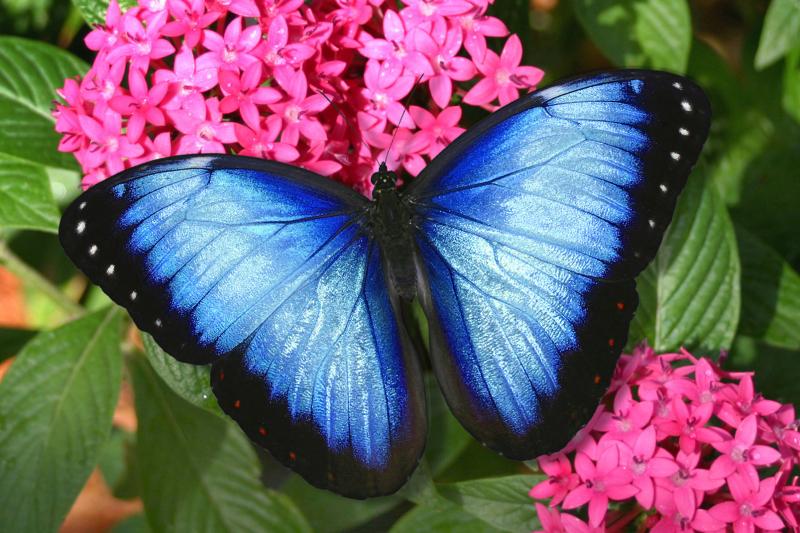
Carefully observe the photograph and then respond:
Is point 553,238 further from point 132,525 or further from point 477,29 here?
point 132,525

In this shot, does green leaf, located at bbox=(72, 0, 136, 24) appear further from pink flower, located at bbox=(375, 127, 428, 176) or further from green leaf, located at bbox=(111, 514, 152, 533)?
green leaf, located at bbox=(111, 514, 152, 533)

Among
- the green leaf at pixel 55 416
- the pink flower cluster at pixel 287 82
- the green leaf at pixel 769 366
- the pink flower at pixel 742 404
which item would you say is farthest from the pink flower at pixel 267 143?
the green leaf at pixel 769 366

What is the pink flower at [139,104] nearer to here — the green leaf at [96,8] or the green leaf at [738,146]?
the green leaf at [96,8]

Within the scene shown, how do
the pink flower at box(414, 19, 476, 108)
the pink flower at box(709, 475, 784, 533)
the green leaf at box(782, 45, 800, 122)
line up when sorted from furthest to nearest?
the green leaf at box(782, 45, 800, 122) < the pink flower at box(414, 19, 476, 108) < the pink flower at box(709, 475, 784, 533)

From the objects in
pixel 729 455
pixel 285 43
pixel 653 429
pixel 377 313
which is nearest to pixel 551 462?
pixel 653 429

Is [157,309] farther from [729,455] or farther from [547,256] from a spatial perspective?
[729,455]

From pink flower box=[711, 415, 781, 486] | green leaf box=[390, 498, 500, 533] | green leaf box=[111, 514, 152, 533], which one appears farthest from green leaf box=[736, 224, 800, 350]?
green leaf box=[111, 514, 152, 533]

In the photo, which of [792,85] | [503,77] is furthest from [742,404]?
[792,85]
